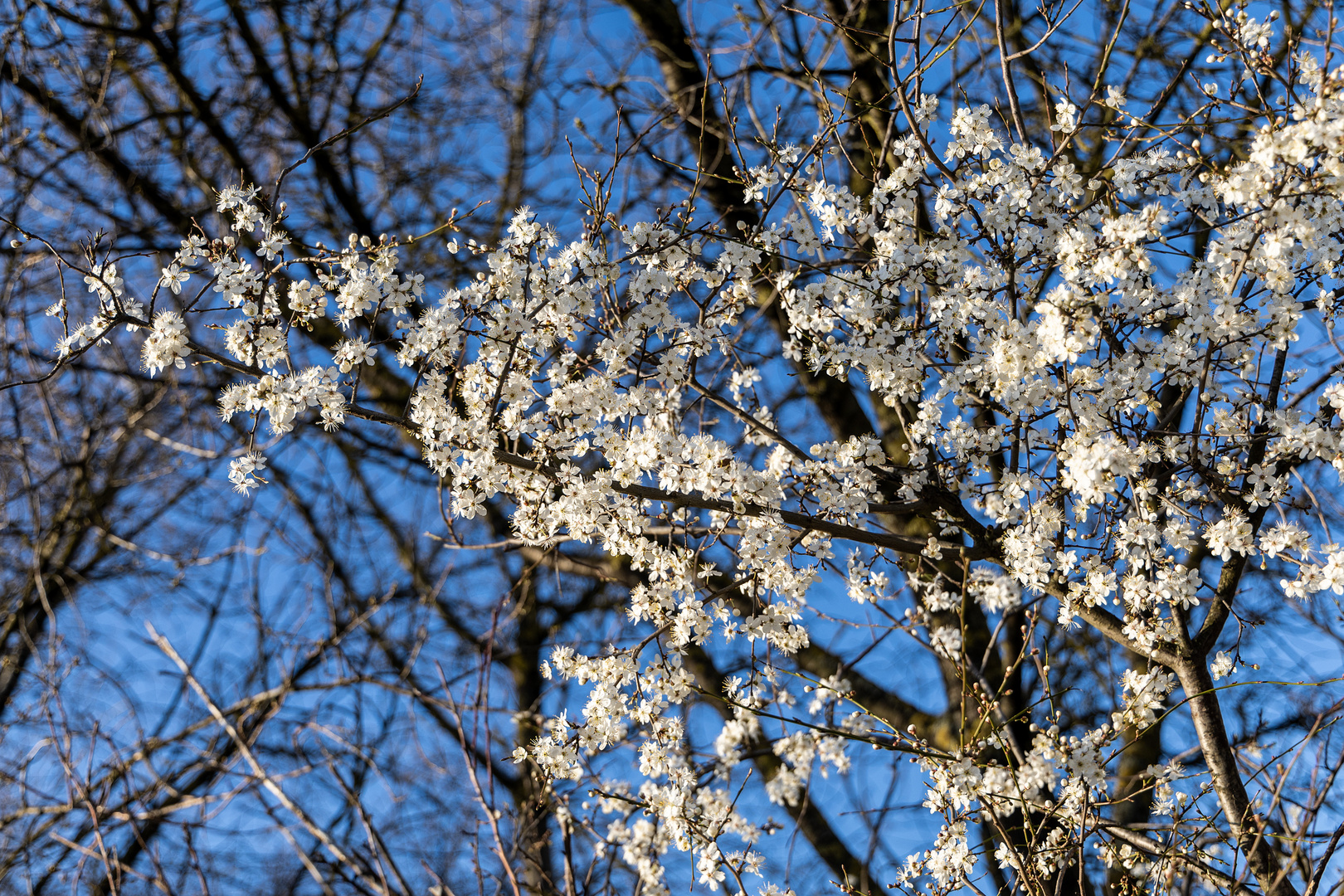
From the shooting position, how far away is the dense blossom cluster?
7.10ft

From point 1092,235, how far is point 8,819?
21.0 ft

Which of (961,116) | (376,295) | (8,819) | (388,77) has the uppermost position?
(388,77)

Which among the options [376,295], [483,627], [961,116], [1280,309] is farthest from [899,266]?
[483,627]

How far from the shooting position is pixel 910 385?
100 inches

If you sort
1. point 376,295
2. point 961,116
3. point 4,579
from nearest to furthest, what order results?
point 376,295
point 961,116
point 4,579

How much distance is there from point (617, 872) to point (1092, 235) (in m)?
4.11

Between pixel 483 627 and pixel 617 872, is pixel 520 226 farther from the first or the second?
pixel 483 627

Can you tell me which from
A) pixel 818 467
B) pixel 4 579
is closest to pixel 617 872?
pixel 818 467

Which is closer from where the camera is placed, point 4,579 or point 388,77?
point 388,77

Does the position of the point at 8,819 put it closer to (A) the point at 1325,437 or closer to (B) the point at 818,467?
(B) the point at 818,467

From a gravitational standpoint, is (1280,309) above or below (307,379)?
above

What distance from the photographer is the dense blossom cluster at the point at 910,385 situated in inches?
85.2

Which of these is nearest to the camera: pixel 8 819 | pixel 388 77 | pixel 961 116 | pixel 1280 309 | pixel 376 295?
pixel 1280 309

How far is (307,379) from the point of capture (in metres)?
2.17
